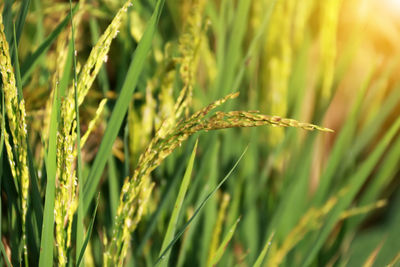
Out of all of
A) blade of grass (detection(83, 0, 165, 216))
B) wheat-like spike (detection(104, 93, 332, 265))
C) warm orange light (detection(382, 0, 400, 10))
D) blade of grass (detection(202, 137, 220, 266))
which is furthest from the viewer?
warm orange light (detection(382, 0, 400, 10))

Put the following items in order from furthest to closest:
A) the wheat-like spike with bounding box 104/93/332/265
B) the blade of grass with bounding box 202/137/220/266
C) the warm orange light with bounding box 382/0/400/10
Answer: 1. the warm orange light with bounding box 382/0/400/10
2. the blade of grass with bounding box 202/137/220/266
3. the wheat-like spike with bounding box 104/93/332/265

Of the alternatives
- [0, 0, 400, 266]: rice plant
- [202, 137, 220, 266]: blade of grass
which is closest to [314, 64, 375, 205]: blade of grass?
[0, 0, 400, 266]: rice plant

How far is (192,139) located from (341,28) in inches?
24.6

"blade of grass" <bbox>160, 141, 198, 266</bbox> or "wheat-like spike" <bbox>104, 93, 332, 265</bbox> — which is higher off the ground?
"wheat-like spike" <bbox>104, 93, 332, 265</bbox>

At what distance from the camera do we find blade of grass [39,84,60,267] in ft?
1.27

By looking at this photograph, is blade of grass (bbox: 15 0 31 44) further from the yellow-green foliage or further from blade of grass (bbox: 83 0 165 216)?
the yellow-green foliage

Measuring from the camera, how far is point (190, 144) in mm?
613

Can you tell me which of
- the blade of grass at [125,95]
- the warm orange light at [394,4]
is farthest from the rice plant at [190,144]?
the warm orange light at [394,4]

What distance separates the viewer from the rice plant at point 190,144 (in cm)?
43

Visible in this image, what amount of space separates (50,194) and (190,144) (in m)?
0.25

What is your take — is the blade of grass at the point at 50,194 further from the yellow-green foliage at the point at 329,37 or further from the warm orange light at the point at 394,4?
the warm orange light at the point at 394,4

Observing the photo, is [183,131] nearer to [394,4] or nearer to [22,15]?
[22,15]

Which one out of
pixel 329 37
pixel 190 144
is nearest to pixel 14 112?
pixel 190 144

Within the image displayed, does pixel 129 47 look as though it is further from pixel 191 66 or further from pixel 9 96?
pixel 9 96
